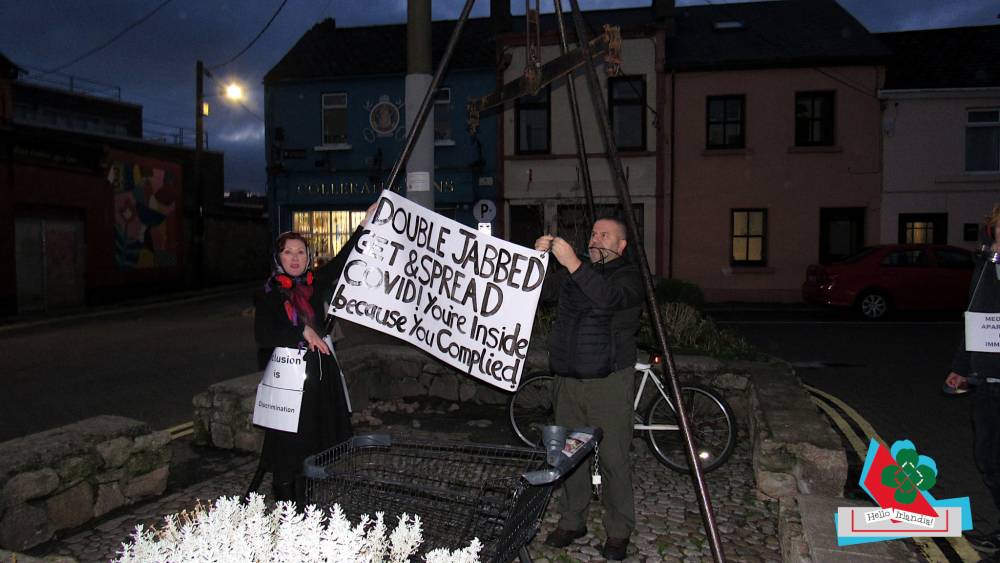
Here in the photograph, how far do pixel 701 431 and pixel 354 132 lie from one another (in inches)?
753

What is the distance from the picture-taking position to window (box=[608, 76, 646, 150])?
20297mm

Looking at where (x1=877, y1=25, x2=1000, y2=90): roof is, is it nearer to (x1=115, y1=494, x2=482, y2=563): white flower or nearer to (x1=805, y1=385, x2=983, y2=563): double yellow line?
(x1=805, y1=385, x2=983, y2=563): double yellow line

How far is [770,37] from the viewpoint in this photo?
2058 centimetres

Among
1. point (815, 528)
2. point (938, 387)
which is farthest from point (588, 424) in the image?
point (938, 387)

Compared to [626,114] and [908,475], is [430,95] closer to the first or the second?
[908,475]

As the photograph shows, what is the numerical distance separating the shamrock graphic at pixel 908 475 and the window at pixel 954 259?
49.0ft

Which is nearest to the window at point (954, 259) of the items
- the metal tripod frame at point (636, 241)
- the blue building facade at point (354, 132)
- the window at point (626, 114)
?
the window at point (626, 114)

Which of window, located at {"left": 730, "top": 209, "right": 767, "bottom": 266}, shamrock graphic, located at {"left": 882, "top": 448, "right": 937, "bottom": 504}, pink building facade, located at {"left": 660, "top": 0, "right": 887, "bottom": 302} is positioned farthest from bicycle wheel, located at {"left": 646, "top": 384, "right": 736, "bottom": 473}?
window, located at {"left": 730, "top": 209, "right": 767, "bottom": 266}

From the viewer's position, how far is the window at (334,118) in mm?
22781

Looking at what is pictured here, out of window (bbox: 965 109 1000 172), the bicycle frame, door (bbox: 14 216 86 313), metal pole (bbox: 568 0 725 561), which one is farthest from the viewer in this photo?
window (bbox: 965 109 1000 172)

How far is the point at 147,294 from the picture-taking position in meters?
22.6

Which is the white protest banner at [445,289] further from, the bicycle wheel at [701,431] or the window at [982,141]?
the window at [982,141]

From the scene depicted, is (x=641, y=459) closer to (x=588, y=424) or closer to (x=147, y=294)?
(x=588, y=424)

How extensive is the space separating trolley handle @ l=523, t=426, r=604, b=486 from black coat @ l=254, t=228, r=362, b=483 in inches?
68.8
